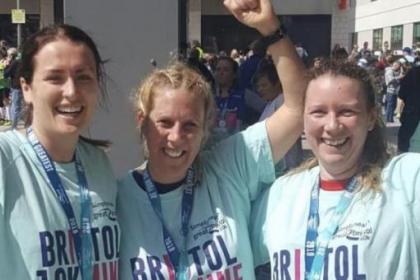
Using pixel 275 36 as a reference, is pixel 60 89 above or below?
below

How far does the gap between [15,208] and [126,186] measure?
53 cm

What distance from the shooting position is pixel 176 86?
2.50 meters

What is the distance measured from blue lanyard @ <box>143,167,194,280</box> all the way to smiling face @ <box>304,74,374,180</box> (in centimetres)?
49

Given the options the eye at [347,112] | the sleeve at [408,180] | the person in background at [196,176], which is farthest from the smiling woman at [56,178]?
the sleeve at [408,180]

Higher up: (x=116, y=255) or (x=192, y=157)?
(x=192, y=157)

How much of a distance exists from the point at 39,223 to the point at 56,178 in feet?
0.60

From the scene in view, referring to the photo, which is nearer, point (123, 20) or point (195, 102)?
point (195, 102)

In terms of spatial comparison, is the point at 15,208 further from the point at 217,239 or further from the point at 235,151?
the point at 235,151

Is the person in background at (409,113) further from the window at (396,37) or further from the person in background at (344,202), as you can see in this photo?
the window at (396,37)

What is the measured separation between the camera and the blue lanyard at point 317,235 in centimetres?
222

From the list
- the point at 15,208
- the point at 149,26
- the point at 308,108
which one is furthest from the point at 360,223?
the point at 149,26

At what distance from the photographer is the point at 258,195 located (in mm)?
2635

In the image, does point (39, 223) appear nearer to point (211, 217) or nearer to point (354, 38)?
point (211, 217)

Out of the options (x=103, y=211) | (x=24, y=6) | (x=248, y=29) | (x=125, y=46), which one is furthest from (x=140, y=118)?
(x=24, y=6)
